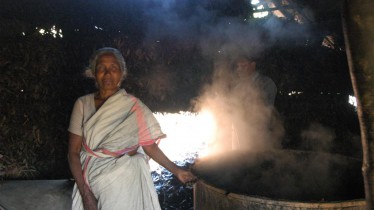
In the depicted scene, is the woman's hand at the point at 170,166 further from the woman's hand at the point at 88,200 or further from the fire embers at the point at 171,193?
the fire embers at the point at 171,193

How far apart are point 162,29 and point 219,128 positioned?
2.91 metres

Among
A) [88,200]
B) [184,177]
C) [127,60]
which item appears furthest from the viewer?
[127,60]

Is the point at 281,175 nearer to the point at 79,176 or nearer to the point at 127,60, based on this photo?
the point at 127,60

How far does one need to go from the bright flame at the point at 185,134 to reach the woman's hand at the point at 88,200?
3.45 m

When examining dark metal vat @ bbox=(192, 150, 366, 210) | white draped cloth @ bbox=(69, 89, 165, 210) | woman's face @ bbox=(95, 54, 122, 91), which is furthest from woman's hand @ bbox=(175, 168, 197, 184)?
woman's face @ bbox=(95, 54, 122, 91)

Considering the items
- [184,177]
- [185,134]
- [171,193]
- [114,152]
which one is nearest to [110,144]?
[114,152]

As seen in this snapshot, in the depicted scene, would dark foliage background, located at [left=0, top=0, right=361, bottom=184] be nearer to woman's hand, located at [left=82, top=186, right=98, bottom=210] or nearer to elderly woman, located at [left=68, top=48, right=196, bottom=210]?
elderly woman, located at [left=68, top=48, right=196, bottom=210]

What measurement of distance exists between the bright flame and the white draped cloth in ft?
10.7

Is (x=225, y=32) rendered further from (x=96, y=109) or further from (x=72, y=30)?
(x=96, y=109)

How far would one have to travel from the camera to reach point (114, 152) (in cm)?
224

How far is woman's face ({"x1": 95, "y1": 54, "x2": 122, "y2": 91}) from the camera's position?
2318 mm

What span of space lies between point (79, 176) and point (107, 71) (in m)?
0.93

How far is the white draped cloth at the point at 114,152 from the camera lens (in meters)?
2.22

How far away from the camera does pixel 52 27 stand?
3.78m
